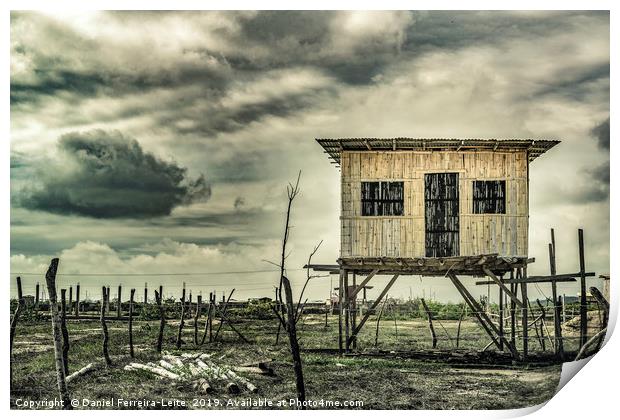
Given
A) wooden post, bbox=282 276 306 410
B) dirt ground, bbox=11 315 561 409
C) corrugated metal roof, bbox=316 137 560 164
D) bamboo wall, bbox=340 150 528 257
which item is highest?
corrugated metal roof, bbox=316 137 560 164

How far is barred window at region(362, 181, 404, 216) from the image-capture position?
1944 centimetres

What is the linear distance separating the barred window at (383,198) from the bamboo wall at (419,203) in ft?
0.37

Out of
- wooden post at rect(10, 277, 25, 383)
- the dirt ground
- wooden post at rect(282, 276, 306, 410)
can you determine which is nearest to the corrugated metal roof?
the dirt ground

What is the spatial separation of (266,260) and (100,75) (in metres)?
5.66

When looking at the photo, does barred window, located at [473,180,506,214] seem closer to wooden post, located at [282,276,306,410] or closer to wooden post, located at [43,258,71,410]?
wooden post, located at [282,276,306,410]

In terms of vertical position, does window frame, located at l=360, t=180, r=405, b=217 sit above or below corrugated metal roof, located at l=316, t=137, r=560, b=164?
below

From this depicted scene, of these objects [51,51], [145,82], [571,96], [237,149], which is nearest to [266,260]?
[237,149]

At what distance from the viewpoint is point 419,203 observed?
1938 cm

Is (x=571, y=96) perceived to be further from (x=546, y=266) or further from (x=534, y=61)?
(x=546, y=266)

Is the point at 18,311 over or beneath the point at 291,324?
over

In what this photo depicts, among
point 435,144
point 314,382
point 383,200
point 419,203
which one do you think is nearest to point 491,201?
point 419,203

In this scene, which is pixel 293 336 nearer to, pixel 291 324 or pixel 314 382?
pixel 291 324

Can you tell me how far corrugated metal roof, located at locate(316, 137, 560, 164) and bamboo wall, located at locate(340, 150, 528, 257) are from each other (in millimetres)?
213

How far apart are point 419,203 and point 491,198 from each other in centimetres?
180
